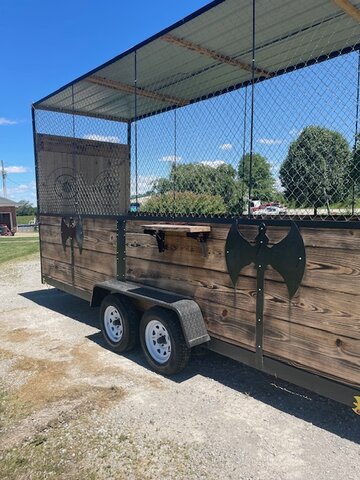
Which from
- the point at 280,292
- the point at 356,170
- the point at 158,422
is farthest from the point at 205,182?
the point at 158,422

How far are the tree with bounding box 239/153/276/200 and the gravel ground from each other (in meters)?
1.73

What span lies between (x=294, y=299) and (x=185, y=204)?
1.81 metres

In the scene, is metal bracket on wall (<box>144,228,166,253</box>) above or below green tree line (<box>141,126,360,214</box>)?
below

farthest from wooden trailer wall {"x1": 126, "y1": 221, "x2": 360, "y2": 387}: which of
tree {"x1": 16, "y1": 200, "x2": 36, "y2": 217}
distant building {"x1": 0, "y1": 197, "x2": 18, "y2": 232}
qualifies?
tree {"x1": 16, "y1": 200, "x2": 36, "y2": 217}

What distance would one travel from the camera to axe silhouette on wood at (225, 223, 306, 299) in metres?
2.80

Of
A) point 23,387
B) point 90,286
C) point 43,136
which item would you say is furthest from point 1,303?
point 23,387

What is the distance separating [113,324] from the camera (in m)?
4.47

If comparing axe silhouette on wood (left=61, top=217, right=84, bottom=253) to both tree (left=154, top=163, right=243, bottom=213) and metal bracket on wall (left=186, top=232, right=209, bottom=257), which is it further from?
metal bracket on wall (left=186, top=232, right=209, bottom=257)

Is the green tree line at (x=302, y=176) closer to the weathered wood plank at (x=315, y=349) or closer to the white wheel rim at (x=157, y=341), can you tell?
the weathered wood plank at (x=315, y=349)

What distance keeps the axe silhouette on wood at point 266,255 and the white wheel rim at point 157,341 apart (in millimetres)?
979

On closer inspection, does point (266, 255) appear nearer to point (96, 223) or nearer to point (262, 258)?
point (262, 258)

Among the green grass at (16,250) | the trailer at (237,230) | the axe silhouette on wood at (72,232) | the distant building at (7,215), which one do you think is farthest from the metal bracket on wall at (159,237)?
the distant building at (7,215)

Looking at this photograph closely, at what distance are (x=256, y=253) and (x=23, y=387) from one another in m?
2.43

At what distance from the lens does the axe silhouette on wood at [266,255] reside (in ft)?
9.18
